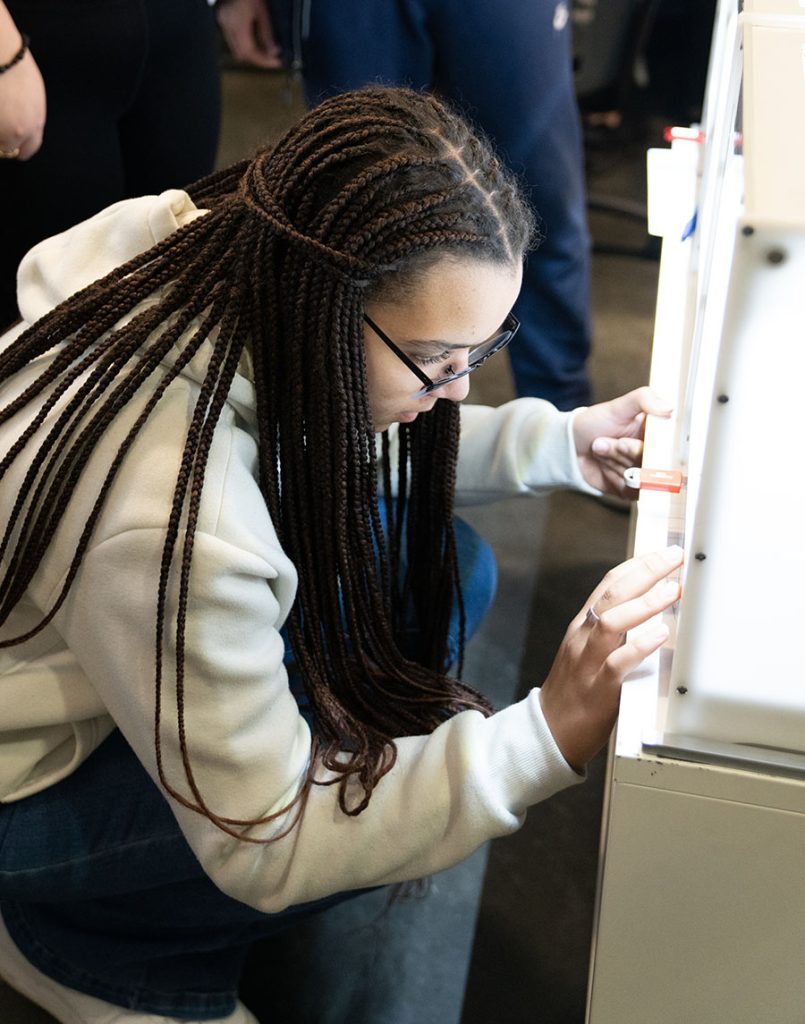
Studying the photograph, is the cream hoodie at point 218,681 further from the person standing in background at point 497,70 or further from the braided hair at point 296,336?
the person standing in background at point 497,70

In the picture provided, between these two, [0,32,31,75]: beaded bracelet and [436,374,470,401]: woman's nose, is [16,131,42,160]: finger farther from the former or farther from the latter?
[436,374,470,401]: woman's nose

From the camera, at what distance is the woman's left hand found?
41.6 inches

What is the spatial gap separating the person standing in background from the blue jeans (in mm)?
882

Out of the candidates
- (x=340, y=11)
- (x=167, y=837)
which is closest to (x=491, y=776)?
(x=167, y=837)

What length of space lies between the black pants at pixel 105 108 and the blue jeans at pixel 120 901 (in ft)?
2.15

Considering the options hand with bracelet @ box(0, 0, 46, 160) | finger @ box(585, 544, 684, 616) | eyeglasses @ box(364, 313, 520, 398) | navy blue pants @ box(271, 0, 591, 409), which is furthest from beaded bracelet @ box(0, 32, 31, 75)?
finger @ box(585, 544, 684, 616)

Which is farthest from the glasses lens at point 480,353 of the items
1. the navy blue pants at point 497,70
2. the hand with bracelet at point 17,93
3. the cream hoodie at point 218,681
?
the navy blue pants at point 497,70

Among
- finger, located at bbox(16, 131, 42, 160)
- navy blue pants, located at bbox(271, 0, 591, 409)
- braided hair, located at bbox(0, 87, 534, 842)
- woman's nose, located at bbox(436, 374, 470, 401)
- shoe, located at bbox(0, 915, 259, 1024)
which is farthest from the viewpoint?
navy blue pants, located at bbox(271, 0, 591, 409)

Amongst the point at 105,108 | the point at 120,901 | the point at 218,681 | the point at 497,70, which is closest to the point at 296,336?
the point at 218,681

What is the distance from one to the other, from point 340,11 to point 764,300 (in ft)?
3.58

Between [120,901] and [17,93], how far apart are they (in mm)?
782

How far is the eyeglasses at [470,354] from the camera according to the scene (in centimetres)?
78

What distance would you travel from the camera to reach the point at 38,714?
87cm

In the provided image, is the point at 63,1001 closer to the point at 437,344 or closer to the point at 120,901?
the point at 120,901
